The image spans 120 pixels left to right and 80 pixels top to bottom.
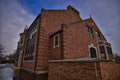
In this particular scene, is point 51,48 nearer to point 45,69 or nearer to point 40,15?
point 45,69

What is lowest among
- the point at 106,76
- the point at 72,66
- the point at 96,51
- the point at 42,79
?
the point at 42,79

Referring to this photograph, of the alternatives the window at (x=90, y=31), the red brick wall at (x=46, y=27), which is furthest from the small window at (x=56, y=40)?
the window at (x=90, y=31)

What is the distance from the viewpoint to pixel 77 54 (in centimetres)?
1127

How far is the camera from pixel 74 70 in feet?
17.9

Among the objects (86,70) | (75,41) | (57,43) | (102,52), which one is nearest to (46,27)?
(57,43)

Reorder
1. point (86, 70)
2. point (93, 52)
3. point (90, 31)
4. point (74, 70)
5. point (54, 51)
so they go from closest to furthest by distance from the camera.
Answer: point (86, 70) → point (74, 70) → point (54, 51) → point (93, 52) → point (90, 31)

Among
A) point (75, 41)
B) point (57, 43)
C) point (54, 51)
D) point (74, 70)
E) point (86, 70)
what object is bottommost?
point (74, 70)

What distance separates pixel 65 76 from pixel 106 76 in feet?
8.98

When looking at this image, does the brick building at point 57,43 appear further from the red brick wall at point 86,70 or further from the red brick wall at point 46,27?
the red brick wall at point 86,70

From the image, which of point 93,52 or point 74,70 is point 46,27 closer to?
point 74,70

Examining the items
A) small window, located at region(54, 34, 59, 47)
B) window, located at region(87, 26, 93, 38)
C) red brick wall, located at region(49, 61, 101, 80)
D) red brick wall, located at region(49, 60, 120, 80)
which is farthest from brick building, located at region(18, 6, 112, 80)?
red brick wall, located at region(49, 60, 120, 80)

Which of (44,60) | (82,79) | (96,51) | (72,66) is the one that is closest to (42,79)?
(44,60)

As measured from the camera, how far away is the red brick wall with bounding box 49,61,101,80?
14.6ft

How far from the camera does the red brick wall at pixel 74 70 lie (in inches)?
175
